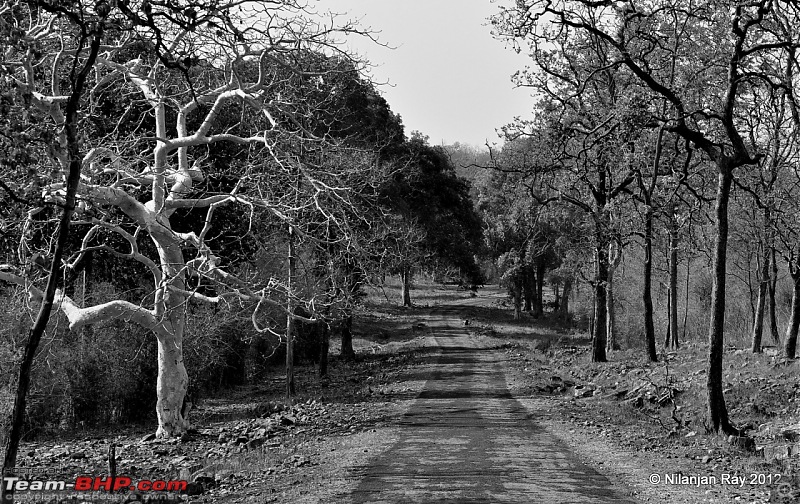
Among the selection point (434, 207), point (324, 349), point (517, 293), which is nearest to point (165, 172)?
point (324, 349)

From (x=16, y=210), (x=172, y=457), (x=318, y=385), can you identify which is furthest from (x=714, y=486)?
(x=318, y=385)

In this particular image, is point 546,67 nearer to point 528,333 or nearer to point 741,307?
point 741,307

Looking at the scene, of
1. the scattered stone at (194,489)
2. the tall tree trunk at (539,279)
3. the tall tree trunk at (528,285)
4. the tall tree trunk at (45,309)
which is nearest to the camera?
the tall tree trunk at (45,309)

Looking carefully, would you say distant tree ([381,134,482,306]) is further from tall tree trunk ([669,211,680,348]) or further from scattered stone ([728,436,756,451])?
scattered stone ([728,436,756,451])

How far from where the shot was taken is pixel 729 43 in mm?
16562

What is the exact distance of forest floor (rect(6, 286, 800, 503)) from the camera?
368 inches

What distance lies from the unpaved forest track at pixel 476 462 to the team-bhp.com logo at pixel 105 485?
2.42 m

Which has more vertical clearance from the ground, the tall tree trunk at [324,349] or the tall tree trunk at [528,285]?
the tall tree trunk at [528,285]

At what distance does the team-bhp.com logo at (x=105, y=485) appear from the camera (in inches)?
376

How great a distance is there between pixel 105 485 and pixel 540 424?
26.6 feet

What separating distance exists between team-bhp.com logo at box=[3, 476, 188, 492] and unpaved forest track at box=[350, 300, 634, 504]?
2.42m

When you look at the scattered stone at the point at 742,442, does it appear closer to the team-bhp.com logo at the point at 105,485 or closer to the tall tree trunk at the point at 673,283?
the team-bhp.com logo at the point at 105,485

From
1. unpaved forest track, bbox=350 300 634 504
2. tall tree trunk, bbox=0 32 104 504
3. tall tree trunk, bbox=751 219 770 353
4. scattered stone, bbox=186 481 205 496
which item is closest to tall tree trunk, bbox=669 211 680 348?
tall tree trunk, bbox=751 219 770 353

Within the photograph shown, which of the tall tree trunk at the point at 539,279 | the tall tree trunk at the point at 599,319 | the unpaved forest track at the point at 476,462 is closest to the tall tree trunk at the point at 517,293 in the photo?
the tall tree trunk at the point at 539,279
